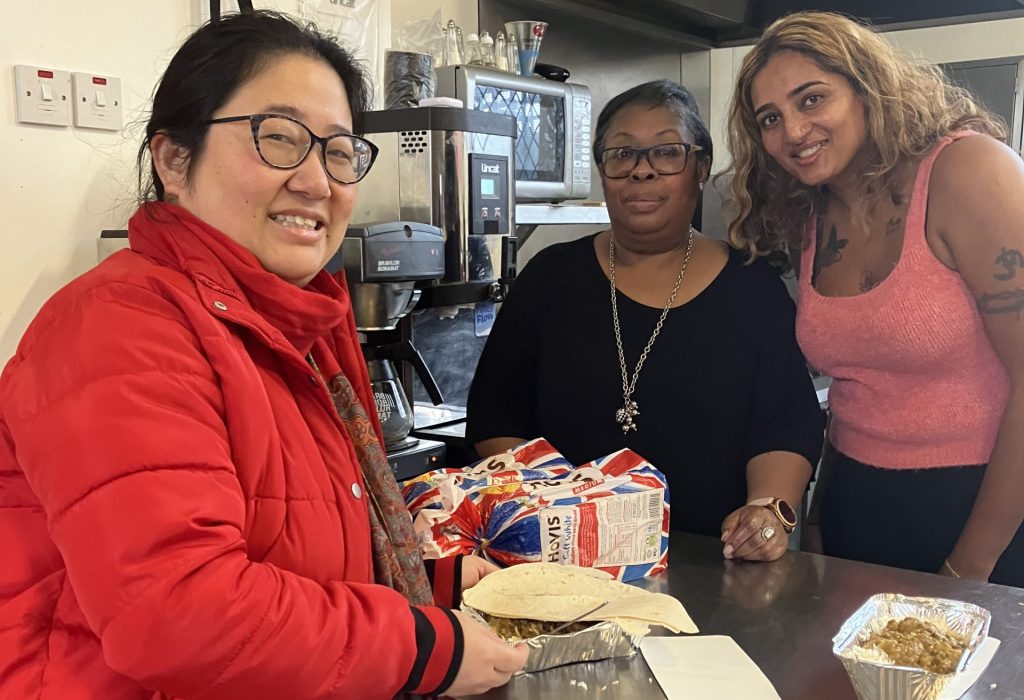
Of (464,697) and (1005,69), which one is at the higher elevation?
(1005,69)

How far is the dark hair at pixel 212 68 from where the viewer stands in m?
0.89

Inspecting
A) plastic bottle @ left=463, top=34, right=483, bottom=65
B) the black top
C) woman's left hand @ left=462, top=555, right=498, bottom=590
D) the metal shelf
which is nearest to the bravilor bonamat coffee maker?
the black top

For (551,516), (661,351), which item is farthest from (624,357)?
(551,516)

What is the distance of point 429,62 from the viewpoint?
2.12 meters

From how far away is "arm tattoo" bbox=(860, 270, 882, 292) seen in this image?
147cm

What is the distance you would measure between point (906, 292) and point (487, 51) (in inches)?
56.0

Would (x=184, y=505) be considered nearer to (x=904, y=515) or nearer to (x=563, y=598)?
(x=563, y=598)

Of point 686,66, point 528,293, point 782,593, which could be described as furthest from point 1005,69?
point 782,593

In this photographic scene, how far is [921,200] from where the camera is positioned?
1.42 m

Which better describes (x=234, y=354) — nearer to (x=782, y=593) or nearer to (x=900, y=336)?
(x=782, y=593)

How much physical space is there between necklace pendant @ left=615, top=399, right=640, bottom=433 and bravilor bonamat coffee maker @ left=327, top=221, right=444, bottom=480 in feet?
1.52

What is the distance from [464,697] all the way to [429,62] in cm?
157

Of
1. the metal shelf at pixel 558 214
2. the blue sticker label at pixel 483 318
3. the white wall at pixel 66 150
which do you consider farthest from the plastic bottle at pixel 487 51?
the white wall at pixel 66 150

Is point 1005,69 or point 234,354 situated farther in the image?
point 1005,69
